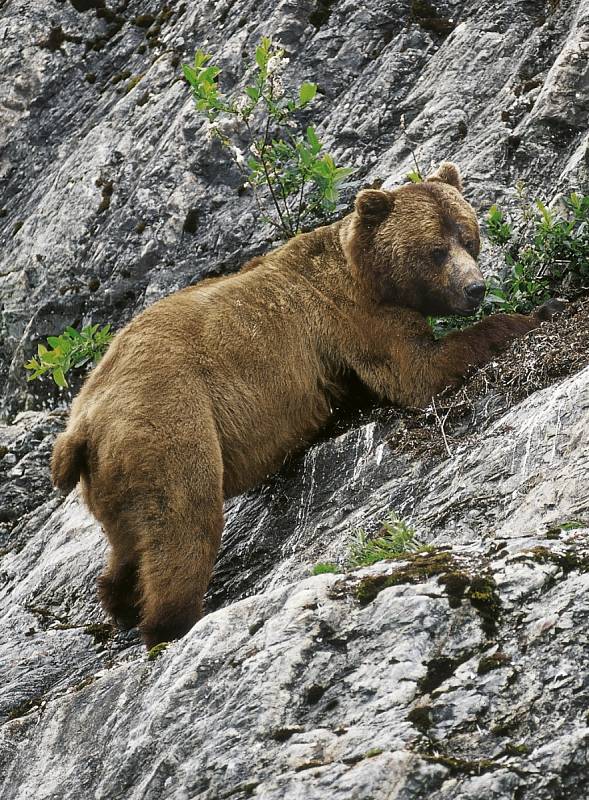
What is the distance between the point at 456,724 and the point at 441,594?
687mm

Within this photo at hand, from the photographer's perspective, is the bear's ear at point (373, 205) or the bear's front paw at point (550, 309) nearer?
the bear's front paw at point (550, 309)

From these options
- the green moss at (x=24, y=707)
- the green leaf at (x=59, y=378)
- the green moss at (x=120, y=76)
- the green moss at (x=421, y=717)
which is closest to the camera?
the green moss at (x=421, y=717)

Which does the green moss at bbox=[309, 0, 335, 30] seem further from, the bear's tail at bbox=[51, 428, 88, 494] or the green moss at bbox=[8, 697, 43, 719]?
the green moss at bbox=[8, 697, 43, 719]

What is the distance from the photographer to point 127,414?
7.29 metres

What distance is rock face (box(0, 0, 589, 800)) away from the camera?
163 inches

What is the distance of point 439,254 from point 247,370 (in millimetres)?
1992

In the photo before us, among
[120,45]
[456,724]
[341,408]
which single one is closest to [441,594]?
[456,724]

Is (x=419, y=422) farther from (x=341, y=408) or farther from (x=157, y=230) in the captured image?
(x=157, y=230)

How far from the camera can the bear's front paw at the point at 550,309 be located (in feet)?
27.2

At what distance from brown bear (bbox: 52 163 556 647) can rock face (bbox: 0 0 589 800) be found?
44 centimetres

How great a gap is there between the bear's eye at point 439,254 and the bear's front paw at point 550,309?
0.92m

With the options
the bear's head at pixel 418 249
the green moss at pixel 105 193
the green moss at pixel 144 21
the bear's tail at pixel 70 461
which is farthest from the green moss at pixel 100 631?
the green moss at pixel 144 21

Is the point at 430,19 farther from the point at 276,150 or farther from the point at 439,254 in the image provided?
the point at 439,254

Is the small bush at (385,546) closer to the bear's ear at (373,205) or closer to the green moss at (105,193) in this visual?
the bear's ear at (373,205)
